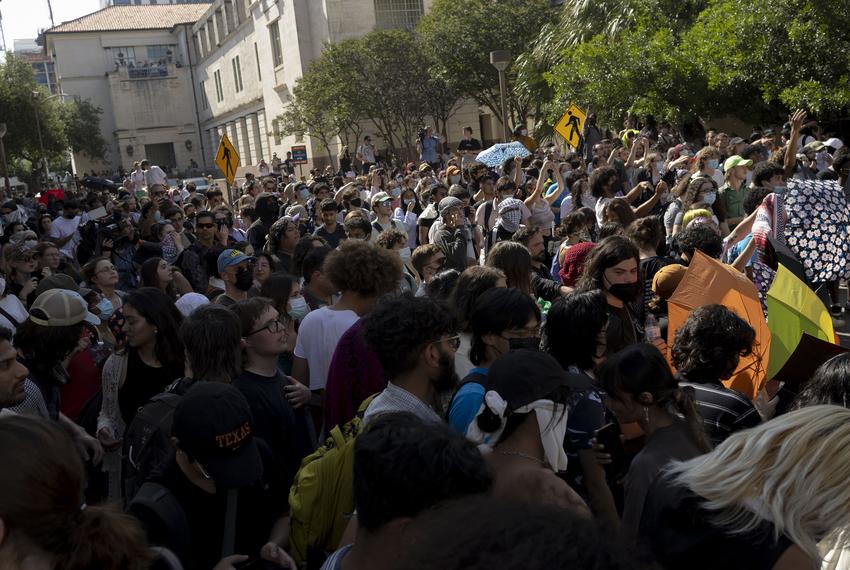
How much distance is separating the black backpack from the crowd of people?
1 cm

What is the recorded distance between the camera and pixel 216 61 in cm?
6806

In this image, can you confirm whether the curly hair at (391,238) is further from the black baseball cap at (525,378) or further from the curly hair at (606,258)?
the black baseball cap at (525,378)

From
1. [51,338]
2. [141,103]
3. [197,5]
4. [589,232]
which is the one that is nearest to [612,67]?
[589,232]

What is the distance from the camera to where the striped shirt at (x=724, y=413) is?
350 centimetres

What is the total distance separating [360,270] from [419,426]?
253 cm

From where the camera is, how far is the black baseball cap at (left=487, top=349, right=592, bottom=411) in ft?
9.71

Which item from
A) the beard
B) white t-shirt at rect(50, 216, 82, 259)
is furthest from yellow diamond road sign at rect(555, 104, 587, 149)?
the beard

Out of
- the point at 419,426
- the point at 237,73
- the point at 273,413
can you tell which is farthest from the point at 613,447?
the point at 237,73

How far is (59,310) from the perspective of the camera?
4902 millimetres

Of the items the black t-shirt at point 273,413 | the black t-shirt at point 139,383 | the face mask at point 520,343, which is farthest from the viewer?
the black t-shirt at point 139,383

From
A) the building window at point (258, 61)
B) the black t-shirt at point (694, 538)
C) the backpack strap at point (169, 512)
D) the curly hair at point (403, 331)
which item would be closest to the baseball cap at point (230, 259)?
the curly hair at point (403, 331)

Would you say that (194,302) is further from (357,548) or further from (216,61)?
(216,61)

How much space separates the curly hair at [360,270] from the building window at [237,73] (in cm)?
5877

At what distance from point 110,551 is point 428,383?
1.56 meters
